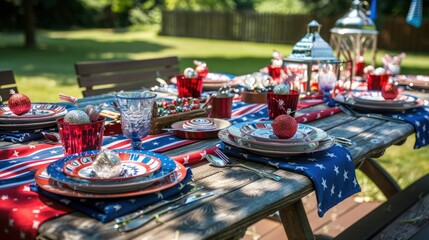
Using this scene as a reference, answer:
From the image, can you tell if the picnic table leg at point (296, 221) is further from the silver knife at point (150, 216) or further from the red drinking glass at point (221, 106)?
the red drinking glass at point (221, 106)

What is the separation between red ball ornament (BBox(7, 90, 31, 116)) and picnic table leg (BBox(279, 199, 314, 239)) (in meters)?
1.06

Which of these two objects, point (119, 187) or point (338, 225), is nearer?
point (119, 187)

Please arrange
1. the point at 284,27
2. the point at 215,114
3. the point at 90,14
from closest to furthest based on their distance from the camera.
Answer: the point at 215,114
the point at 284,27
the point at 90,14

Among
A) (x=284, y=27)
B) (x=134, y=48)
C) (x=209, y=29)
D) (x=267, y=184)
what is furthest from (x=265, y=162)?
(x=209, y=29)

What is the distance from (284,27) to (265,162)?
56.9ft

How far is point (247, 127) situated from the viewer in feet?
5.90

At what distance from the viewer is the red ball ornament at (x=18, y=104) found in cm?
192

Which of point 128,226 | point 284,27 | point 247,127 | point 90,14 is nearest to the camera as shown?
point 128,226

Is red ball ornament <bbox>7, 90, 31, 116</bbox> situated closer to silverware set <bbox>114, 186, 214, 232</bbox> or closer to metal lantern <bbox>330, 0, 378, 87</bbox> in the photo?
silverware set <bbox>114, 186, 214, 232</bbox>

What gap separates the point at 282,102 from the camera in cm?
209

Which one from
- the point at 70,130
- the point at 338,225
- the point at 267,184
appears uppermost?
the point at 70,130

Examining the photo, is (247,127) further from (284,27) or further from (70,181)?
(284,27)

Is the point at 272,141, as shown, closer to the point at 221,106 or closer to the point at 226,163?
the point at 226,163

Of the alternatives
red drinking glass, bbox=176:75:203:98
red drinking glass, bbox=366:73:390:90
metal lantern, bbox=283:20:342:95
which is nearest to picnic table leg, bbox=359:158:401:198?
red drinking glass, bbox=366:73:390:90
